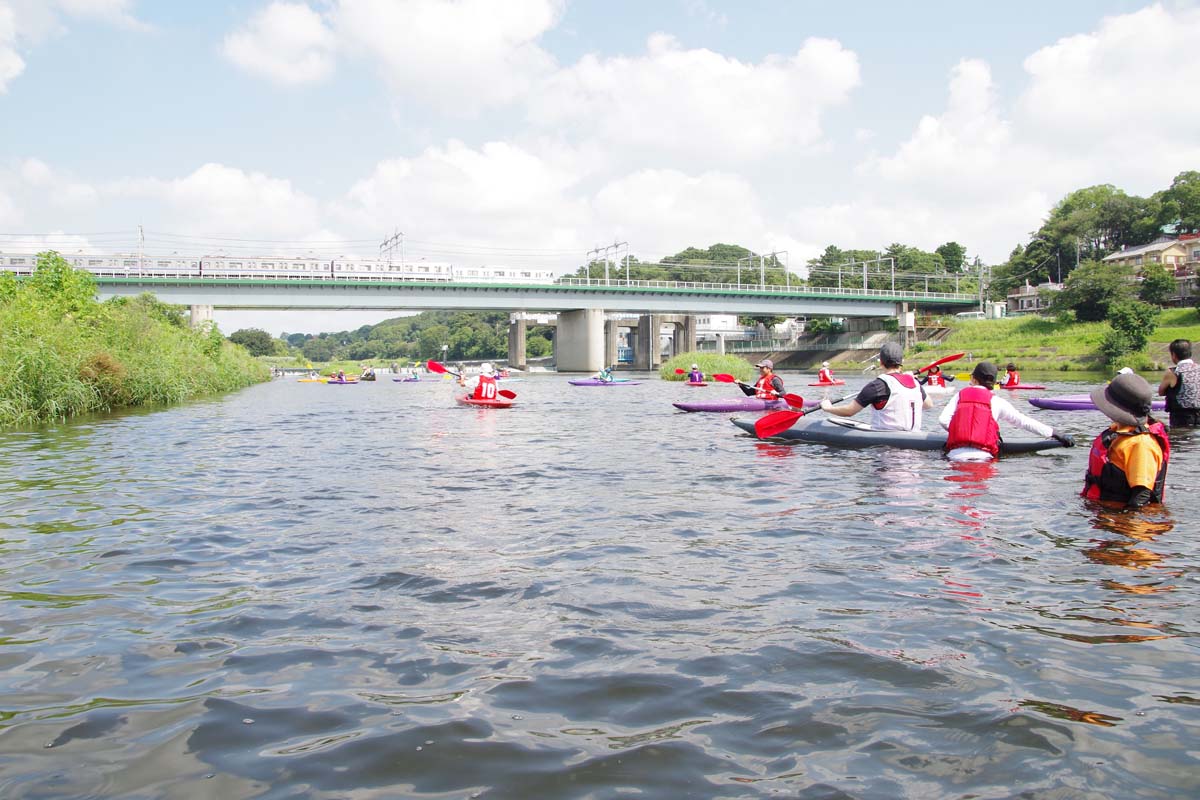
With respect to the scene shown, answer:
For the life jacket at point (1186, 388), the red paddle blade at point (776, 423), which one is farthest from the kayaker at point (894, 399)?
the life jacket at point (1186, 388)

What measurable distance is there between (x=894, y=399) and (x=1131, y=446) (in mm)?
4988

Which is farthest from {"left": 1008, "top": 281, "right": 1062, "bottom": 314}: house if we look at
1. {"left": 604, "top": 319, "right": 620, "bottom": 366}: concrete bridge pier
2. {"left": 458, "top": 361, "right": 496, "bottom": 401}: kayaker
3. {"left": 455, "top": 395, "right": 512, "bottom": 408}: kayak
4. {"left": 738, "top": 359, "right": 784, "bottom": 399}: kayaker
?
{"left": 458, "top": 361, "right": 496, "bottom": 401}: kayaker

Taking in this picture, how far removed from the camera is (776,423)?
47.8 ft

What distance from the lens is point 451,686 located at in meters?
3.90

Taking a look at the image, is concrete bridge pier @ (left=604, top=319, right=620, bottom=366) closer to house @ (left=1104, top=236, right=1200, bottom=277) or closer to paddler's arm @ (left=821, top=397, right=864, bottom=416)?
house @ (left=1104, top=236, right=1200, bottom=277)

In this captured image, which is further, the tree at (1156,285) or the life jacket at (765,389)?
the tree at (1156,285)

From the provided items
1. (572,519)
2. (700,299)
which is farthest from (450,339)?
(572,519)

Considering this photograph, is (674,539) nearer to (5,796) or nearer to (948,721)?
(948,721)

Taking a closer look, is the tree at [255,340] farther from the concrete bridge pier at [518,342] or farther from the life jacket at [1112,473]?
the life jacket at [1112,473]

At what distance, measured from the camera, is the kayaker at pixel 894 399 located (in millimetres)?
11961

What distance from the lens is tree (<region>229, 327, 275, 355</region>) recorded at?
419ft

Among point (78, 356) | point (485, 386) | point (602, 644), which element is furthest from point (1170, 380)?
point (78, 356)

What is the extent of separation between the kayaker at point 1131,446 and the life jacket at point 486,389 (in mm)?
18712

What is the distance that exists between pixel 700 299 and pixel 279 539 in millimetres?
71432
